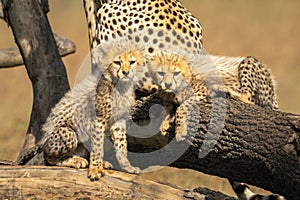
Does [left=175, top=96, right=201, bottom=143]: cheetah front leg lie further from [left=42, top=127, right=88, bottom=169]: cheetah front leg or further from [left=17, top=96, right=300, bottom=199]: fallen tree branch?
[left=42, top=127, right=88, bottom=169]: cheetah front leg

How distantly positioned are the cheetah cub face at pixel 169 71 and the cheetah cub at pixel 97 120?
0.08 metres

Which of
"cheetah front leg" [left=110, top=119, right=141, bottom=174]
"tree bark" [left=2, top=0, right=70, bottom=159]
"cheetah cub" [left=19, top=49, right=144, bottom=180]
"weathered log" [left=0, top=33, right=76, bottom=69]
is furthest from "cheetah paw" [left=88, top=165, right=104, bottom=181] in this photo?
"weathered log" [left=0, top=33, right=76, bottom=69]

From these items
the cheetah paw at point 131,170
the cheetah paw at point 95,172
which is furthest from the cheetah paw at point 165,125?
the cheetah paw at point 95,172

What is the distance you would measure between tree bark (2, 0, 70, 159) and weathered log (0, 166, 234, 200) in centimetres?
155

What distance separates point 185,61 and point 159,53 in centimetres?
13

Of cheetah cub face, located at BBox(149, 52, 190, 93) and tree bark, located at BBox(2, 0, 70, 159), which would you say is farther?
tree bark, located at BBox(2, 0, 70, 159)

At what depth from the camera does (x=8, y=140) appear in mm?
7957

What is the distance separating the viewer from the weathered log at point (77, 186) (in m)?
3.71

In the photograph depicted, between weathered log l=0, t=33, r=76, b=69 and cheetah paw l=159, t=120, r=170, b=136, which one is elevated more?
weathered log l=0, t=33, r=76, b=69

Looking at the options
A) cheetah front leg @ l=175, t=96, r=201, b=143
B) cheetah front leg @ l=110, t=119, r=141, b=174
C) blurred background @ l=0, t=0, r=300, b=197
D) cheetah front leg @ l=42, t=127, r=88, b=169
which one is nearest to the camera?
cheetah front leg @ l=175, t=96, r=201, b=143

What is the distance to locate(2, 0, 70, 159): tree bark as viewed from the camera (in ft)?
17.7

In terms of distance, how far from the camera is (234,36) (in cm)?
1088

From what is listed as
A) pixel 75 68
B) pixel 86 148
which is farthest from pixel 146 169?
pixel 75 68

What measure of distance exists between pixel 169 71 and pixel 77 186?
27.1 inches
